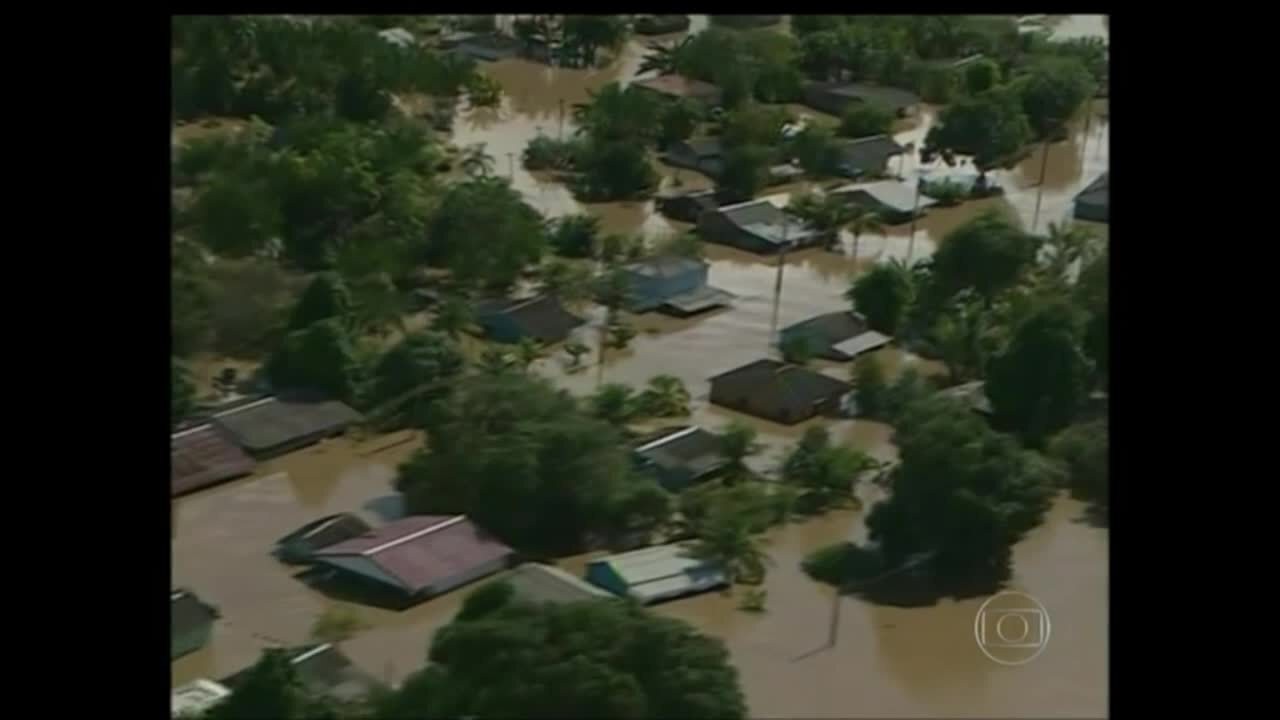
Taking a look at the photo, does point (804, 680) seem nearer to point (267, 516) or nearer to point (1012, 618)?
point (1012, 618)

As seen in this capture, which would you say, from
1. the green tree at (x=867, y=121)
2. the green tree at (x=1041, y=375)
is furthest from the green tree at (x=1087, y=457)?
the green tree at (x=867, y=121)

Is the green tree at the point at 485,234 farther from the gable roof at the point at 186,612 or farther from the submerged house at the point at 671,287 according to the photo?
the gable roof at the point at 186,612

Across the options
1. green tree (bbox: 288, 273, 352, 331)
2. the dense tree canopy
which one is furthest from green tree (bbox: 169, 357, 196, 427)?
the dense tree canopy

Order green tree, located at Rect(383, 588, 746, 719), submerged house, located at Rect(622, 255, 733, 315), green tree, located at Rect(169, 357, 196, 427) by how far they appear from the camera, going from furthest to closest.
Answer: submerged house, located at Rect(622, 255, 733, 315) < green tree, located at Rect(169, 357, 196, 427) < green tree, located at Rect(383, 588, 746, 719)

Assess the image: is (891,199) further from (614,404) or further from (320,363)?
(320,363)

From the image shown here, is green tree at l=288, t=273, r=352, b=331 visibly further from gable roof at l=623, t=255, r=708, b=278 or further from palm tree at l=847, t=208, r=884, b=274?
palm tree at l=847, t=208, r=884, b=274
